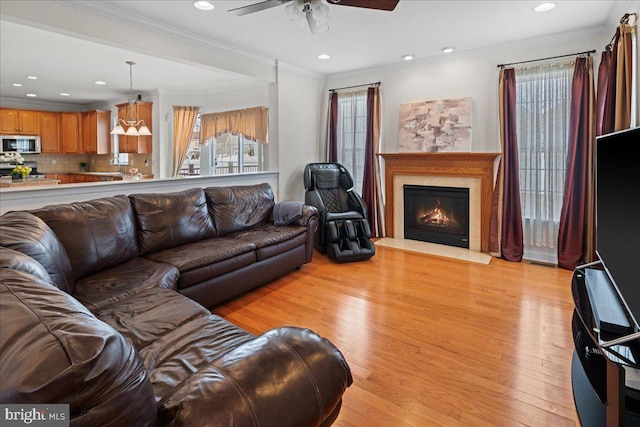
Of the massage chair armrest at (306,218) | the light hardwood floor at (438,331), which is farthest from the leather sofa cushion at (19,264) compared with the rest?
the massage chair armrest at (306,218)

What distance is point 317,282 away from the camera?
3752 mm

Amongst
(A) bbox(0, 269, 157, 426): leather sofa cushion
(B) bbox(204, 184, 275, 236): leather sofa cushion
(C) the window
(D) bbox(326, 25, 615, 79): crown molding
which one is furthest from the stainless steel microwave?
(A) bbox(0, 269, 157, 426): leather sofa cushion

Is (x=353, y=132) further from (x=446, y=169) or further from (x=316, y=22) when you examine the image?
(x=316, y=22)

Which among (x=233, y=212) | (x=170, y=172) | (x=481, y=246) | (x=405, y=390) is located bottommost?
(x=405, y=390)

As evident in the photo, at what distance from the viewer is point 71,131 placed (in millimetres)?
7992

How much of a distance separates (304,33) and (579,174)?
11.2 feet

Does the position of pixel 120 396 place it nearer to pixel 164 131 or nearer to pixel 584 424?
pixel 584 424

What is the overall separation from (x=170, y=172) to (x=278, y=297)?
475 centimetres

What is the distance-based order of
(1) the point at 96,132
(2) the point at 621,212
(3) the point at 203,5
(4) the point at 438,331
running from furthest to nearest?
→ (1) the point at 96,132 < (3) the point at 203,5 < (4) the point at 438,331 < (2) the point at 621,212

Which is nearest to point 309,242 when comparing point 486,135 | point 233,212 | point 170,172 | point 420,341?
point 233,212

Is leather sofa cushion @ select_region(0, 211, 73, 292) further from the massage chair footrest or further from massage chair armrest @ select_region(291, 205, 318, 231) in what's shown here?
the massage chair footrest

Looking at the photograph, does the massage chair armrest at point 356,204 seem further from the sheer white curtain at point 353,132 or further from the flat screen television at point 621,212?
the flat screen television at point 621,212

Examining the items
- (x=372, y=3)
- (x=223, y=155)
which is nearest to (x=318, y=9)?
(x=372, y=3)

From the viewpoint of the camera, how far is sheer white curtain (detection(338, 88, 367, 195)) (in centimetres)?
562
